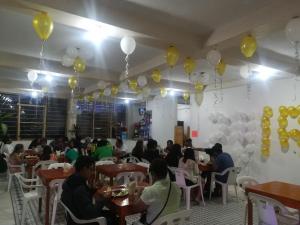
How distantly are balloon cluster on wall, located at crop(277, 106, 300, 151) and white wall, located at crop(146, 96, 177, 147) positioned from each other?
177 inches

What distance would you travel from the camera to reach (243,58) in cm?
479

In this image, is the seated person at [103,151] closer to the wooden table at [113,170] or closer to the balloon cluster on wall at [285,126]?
the wooden table at [113,170]

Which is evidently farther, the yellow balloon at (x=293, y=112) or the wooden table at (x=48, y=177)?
the yellow balloon at (x=293, y=112)

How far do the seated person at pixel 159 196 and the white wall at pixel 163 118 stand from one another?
25.2 ft

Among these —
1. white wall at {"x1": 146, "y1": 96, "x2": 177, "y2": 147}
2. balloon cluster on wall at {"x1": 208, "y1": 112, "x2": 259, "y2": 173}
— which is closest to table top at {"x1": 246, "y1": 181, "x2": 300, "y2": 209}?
balloon cluster on wall at {"x1": 208, "y1": 112, "x2": 259, "y2": 173}

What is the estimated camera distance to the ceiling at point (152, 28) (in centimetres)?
307

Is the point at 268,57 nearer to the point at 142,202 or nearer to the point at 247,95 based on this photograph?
the point at 247,95

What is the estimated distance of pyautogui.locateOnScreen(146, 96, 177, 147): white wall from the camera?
10305 millimetres

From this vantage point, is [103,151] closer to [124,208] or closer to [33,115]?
[124,208]

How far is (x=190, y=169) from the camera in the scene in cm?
492

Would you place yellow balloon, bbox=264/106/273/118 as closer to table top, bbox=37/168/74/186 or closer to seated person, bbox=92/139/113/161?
seated person, bbox=92/139/113/161

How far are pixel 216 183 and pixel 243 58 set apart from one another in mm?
2735

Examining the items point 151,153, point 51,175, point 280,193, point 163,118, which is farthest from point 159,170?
point 163,118

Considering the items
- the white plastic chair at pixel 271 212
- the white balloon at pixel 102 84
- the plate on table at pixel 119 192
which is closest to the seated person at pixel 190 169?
the white plastic chair at pixel 271 212
